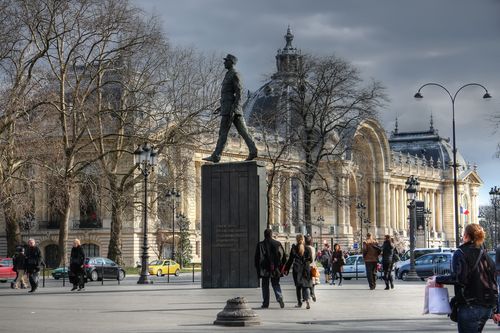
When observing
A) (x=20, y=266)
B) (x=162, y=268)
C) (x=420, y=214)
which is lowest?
(x=162, y=268)

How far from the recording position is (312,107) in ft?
212

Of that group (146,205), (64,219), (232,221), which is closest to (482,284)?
(232,221)

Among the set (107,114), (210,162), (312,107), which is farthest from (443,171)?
(210,162)

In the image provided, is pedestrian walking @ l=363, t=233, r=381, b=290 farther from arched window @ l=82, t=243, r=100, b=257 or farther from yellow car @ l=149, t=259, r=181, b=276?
arched window @ l=82, t=243, r=100, b=257

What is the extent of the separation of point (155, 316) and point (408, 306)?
6821mm

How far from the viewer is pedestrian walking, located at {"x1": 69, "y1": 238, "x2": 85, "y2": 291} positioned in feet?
103

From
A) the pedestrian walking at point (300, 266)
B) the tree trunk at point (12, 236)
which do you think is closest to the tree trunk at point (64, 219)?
the tree trunk at point (12, 236)

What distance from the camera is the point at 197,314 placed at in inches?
763

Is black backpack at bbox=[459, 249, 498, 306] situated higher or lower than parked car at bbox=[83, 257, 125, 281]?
higher

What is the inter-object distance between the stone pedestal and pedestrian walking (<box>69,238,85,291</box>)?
5888 mm

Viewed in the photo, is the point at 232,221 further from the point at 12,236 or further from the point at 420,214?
the point at 420,214

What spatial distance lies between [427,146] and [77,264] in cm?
13177

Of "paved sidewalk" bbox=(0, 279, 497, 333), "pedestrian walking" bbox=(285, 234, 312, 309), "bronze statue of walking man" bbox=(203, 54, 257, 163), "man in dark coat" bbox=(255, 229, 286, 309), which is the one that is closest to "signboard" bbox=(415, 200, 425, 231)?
"paved sidewalk" bbox=(0, 279, 497, 333)

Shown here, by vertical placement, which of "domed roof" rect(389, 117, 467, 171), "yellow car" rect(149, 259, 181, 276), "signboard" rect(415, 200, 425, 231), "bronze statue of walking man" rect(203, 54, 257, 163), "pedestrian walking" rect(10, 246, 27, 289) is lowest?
"yellow car" rect(149, 259, 181, 276)
